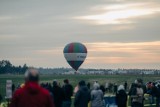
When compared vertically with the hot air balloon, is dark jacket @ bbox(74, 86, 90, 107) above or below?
below

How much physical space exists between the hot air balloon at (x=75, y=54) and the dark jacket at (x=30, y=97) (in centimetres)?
4288

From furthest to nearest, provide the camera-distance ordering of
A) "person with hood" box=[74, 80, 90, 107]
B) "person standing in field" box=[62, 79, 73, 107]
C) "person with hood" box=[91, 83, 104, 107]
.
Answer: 1. "person standing in field" box=[62, 79, 73, 107]
2. "person with hood" box=[91, 83, 104, 107]
3. "person with hood" box=[74, 80, 90, 107]

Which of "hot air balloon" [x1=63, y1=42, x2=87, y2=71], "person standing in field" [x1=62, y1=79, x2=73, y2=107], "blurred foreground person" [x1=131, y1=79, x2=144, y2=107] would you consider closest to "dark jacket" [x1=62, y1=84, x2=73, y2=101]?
"person standing in field" [x1=62, y1=79, x2=73, y2=107]

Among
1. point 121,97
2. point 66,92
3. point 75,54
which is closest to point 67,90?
point 66,92

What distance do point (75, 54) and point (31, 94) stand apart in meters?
43.7

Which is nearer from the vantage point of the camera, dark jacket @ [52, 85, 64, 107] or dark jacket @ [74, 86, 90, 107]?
dark jacket @ [74, 86, 90, 107]

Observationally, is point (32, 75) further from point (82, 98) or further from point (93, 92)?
point (93, 92)

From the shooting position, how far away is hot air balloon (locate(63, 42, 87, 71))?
5128 centimetres

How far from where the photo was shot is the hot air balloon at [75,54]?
5128 centimetres

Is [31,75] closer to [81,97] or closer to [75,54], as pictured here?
[81,97]

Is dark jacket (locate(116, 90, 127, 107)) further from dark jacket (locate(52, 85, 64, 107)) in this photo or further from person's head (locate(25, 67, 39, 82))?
person's head (locate(25, 67, 39, 82))

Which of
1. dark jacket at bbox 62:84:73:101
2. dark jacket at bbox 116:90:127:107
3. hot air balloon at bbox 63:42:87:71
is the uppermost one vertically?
hot air balloon at bbox 63:42:87:71

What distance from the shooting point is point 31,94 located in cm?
742

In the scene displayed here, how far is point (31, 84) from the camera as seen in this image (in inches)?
293
